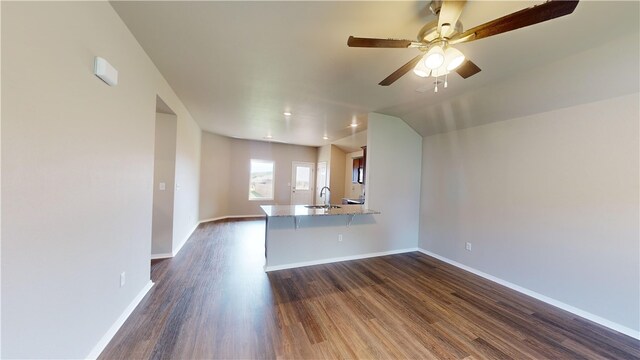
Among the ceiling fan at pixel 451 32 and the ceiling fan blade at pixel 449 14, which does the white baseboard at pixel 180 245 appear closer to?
the ceiling fan at pixel 451 32

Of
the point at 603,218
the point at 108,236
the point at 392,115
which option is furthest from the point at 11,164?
the point at 603,218

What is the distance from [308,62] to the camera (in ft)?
7.32

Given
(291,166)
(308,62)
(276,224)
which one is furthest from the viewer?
(291,166)

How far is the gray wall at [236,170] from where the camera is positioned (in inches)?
242

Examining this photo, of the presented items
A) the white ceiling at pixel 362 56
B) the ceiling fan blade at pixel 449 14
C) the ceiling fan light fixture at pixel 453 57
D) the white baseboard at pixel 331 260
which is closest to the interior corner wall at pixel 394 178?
the white baseboard at pixel 331 260

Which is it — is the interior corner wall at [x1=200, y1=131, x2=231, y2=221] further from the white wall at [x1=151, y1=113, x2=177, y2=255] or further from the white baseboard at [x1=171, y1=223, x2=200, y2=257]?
the white wall at [x1=151, y1=113, x2=177, y2=255]

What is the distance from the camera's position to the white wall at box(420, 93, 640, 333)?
6.97 feet

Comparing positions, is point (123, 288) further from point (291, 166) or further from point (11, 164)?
point (291, 166)

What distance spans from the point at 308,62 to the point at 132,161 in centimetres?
191

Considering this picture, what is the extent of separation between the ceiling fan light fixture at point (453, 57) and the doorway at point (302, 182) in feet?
20.2

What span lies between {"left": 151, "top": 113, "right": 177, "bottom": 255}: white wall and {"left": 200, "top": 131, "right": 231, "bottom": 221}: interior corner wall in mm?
2563

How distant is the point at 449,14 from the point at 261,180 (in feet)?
21.6

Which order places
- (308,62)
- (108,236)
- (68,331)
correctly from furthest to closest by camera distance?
1. (308,62)
2. (108,236)
3. (68,331)

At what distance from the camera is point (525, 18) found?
1179 mm
